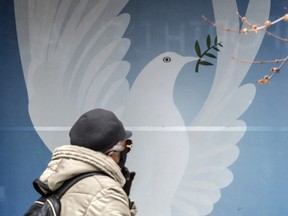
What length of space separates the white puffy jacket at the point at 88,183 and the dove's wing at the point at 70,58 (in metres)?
3.12

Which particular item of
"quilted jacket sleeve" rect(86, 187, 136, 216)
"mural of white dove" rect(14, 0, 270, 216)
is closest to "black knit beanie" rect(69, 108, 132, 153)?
"quilted jacket sleeve" rect(86, 187, 136, 216)

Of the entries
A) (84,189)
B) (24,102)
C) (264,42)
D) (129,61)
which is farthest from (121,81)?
(84,189)

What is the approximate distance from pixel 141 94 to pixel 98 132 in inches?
120

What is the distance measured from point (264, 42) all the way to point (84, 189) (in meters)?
3.61

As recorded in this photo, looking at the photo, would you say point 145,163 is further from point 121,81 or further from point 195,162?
point 121,81

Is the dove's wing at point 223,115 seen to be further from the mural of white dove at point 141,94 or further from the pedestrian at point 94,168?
the pedestrian at point 94,168

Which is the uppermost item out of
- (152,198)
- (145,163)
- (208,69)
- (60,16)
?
(60,16)

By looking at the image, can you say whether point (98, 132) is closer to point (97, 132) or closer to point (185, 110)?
point (97, 132)

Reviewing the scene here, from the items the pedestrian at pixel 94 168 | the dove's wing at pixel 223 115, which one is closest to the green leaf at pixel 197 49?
the dove's wing at pixel 223 115

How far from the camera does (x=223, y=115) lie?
18.0 ft

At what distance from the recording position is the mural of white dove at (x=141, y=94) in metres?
5.48

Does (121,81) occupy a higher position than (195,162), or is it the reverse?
(121,81)

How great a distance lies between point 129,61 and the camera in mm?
5590

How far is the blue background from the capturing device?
5430 mm
